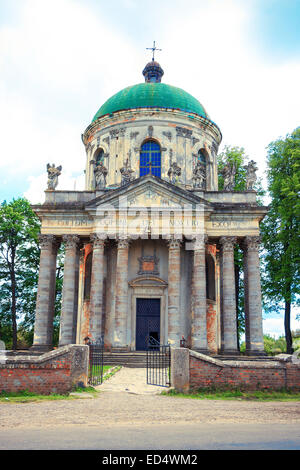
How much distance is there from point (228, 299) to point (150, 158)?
38.6 ft

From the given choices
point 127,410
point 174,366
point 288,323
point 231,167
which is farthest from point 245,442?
point 288,323

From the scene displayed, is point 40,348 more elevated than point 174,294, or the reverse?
point 174,294

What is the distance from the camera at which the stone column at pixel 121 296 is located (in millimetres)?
22647

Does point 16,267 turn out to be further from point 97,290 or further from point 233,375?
point 233,375

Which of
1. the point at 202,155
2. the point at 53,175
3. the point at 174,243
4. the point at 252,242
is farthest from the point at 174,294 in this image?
the point at 202,155

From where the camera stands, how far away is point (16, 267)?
35.1 meters

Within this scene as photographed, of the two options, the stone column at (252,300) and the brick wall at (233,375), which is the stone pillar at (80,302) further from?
the brick wall at (233,375)

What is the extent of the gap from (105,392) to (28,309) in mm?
23014

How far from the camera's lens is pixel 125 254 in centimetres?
2408

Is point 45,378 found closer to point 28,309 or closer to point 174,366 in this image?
point 174,366

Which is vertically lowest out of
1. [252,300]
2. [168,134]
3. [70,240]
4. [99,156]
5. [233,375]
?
[233,375]

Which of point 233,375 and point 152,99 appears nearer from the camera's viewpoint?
point 233,375

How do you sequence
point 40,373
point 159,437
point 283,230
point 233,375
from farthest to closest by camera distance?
1. point 283,230
2. point 233,375
3. point 40,373
4. point 159,437

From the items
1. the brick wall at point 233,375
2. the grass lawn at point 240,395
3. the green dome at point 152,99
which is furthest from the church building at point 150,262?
the grass lawn at point 240,395
